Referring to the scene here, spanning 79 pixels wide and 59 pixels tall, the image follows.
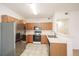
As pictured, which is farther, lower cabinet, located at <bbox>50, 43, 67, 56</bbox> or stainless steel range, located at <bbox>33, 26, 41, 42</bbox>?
stainless steel range, located at <bbox>33, 26, 41, 42</bbox>

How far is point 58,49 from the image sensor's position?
15.7ft

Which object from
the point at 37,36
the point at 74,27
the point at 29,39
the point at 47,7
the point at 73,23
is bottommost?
the point at 29,39

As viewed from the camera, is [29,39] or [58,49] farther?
[29,39]

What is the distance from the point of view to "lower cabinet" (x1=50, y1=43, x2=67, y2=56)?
4743mm

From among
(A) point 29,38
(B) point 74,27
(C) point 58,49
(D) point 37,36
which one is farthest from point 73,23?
(A) point 29,38

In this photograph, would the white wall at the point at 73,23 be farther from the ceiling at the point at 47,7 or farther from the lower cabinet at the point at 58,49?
the lower cabinet at the point at 58,49

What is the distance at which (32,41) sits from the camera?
9578 mm

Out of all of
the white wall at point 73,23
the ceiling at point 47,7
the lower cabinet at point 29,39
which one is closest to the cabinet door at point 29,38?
the lower cabinet at point 29,39

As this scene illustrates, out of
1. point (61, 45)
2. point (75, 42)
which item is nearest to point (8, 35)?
point (61, 45)

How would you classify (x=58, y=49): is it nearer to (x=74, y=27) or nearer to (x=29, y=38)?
(x=74, y=27)

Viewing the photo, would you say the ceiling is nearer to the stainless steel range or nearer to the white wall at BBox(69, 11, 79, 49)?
the white wall at BBox(69, 11, 79, 49)

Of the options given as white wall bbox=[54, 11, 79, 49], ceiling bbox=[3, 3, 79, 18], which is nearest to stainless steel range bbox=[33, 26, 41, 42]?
white wall bbox=[54, 11, 79, 49]

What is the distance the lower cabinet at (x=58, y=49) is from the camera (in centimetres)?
474

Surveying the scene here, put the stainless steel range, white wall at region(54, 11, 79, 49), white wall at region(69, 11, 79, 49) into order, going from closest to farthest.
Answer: white wall at region(54, 11, 79, 49) → white wall at region(69, 11, 79, 49) → the stainless steel range
